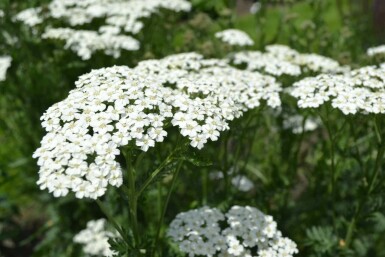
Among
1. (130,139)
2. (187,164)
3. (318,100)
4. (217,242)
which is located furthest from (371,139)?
(130,139)

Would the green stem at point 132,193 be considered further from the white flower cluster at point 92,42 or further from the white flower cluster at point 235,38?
the white flower cluster at point 235,38

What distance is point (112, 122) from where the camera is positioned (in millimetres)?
2674

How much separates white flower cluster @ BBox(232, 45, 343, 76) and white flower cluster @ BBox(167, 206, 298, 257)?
1.30m

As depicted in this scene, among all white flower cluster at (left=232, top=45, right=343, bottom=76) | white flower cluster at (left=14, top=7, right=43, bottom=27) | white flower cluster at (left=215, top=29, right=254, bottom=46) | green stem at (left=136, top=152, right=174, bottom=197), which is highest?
white flower cluster at (left=14, top=7, right=43, bottom=27)

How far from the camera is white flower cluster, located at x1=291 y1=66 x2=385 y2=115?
9.67 feet

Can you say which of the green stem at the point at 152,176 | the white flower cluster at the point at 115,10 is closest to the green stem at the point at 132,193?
the green stem at the point at 152,176

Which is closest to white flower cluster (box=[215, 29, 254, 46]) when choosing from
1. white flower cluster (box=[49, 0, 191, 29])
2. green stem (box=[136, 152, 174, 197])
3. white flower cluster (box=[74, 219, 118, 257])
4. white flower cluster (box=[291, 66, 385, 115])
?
white flower cluster (box=[49, 0, 191, 29])

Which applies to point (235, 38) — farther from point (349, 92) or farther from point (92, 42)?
point (349, 92)

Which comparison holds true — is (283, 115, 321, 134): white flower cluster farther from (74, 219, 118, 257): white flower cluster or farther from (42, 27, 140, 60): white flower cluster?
(74, 219, 118, 257): white flower cluster

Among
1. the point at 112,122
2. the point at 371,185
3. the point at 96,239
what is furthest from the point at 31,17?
the point at 371,185

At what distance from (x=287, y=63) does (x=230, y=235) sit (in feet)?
5.47

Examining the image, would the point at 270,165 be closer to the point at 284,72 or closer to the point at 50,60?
the point at 284,72

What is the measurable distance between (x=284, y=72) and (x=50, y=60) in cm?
230

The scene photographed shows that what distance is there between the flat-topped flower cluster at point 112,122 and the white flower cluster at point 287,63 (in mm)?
821
